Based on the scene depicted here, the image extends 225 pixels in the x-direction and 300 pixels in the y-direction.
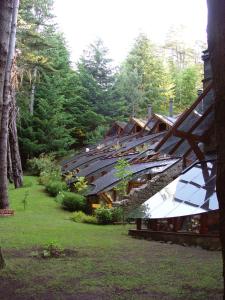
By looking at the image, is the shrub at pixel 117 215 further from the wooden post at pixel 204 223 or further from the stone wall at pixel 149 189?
the wooden post at pixel 204 223

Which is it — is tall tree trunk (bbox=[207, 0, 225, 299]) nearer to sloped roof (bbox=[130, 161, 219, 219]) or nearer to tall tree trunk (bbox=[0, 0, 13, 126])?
tall tree trunk (bbox=[0, 0, 13, 126])

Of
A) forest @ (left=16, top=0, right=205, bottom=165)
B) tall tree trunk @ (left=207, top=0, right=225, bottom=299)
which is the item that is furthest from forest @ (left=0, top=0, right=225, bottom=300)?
forest @ (left=16, top=0, right=205, bottom=165)

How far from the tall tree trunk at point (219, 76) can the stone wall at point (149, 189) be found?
11347 millimetres

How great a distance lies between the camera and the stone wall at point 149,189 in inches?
569

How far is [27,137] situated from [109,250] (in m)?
25.8

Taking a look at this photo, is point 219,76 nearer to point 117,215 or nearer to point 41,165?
point 117,215

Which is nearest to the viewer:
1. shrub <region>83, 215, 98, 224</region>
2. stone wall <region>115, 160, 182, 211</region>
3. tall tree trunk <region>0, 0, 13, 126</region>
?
tall tree trunk <region>0, 0, 13, 126</region>

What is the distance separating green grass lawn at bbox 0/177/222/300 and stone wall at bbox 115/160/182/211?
199 inches

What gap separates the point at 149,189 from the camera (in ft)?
48.7

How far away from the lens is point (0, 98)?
5.86 m

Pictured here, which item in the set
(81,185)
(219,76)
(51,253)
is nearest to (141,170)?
(81,185)

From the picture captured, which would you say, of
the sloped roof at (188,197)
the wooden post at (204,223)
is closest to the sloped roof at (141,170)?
the sloped roof at (188,197)

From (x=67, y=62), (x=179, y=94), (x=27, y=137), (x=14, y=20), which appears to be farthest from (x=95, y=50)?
(x=14, y=20)

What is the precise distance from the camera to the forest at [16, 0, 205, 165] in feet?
107
